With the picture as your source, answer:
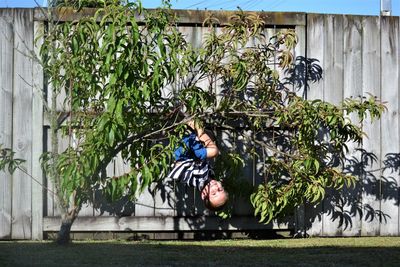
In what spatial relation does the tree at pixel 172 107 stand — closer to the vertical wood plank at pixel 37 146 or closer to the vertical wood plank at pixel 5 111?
the vertical wood plank at pixel 37 146

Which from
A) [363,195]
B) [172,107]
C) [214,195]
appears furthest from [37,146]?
[363,195]

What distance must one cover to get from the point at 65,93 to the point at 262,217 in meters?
2.46

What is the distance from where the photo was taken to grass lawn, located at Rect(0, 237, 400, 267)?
657cm

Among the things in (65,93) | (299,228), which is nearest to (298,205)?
(299,228)

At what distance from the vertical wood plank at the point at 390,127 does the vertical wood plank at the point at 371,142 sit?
0.06 m

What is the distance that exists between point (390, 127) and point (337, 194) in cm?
98

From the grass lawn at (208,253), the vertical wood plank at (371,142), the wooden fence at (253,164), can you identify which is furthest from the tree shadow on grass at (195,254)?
the vertical wood plank at (371,142)

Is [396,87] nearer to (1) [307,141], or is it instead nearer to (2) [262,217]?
(1) [307,141]

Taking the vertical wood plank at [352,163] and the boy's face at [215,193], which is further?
the vertical wood plank at [352,163]

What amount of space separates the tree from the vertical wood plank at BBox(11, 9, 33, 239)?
414 mm

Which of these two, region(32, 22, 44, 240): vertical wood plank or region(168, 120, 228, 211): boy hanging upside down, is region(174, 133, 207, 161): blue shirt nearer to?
region(168, 120, 228, 211): boy hanging upside down

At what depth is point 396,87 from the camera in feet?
28.5

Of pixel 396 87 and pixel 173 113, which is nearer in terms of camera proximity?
pixel 173 113

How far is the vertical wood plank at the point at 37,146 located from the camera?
8078 mm
